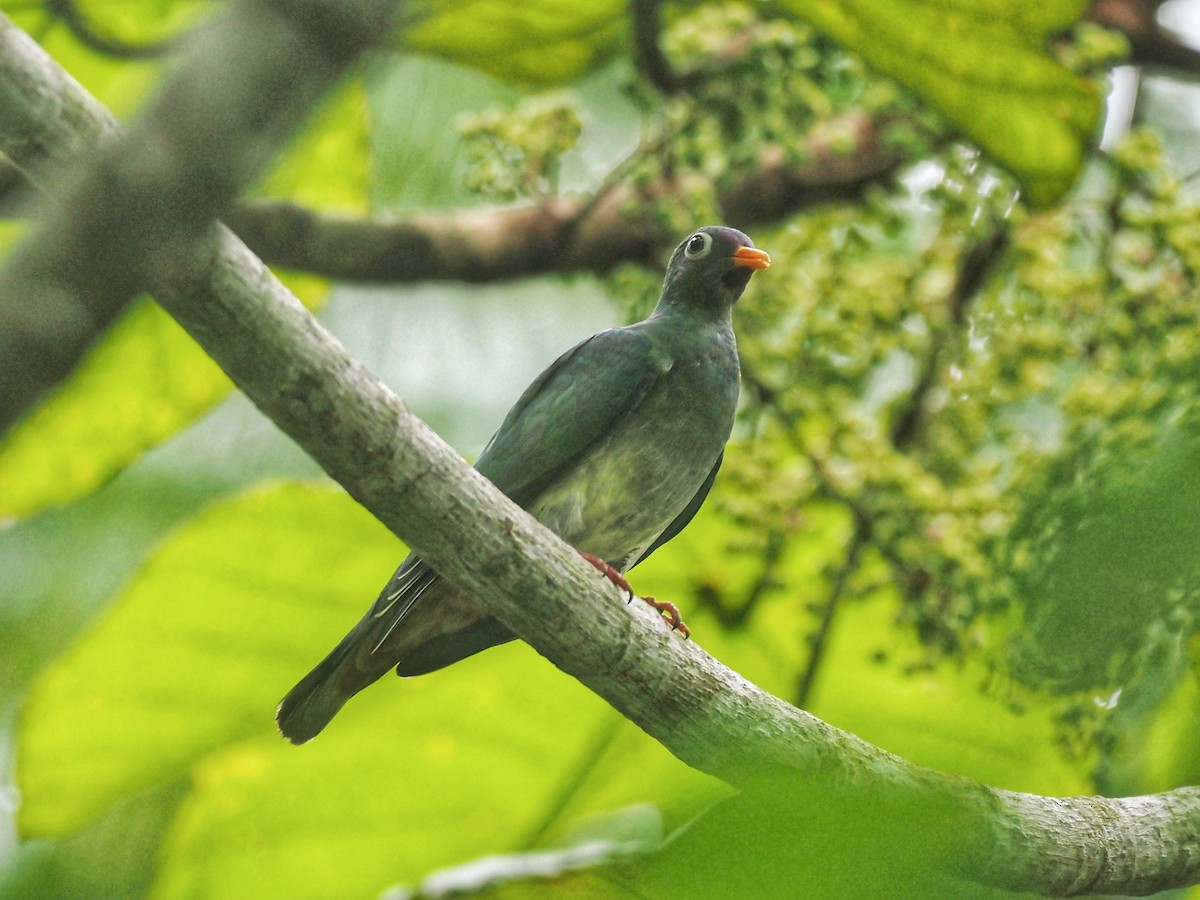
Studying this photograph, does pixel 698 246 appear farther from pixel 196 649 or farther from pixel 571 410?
pixel 196 649

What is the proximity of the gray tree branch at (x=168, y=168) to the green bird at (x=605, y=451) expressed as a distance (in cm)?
162

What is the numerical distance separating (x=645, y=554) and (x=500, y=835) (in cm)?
60

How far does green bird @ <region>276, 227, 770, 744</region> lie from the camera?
7.39ft

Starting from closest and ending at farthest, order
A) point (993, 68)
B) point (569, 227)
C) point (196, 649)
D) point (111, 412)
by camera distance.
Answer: point (993, 68)
point (196, 649)
point (111, 412)
point (569, 227)

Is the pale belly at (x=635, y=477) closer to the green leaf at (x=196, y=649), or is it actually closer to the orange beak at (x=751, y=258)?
the orange beak at (x=751, y=258)

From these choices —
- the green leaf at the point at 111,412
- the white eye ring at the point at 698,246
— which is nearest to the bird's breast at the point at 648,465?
the white eye ring at the point at 698,246

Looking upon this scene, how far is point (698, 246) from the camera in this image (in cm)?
252

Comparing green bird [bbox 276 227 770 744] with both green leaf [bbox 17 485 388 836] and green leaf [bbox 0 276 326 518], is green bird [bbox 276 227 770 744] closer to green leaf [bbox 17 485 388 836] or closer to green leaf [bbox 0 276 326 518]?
green leaf [bbox 17 485 388 836]

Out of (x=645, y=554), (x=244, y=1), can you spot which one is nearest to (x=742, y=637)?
(x=645, y=554)

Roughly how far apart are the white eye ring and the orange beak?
0.07m

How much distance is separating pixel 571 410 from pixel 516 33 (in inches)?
34.7

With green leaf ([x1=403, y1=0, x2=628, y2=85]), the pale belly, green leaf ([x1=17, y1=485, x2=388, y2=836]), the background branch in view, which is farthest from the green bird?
green leaf ([x1=403, y1=0, x2=628, y2=85])

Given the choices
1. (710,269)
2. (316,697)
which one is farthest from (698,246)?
(316,697)

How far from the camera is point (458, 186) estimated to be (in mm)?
3623
